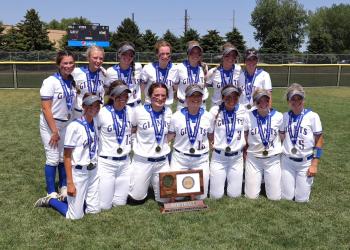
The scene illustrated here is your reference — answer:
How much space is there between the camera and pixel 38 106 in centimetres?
1395

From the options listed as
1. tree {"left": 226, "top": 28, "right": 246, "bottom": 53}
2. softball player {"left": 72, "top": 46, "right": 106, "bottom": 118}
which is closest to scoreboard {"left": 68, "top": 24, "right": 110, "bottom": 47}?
tree {"left": 226, "top": 28, "right": 246, "bottom": 53}

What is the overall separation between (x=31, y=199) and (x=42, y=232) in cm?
114

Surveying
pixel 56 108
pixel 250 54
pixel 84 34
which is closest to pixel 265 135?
pixel 250 54

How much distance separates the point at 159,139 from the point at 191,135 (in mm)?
420

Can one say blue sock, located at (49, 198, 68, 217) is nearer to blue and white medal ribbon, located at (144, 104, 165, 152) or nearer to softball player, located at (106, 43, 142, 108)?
blue and white medal ribbon, located at (144, 104, 165, 152)

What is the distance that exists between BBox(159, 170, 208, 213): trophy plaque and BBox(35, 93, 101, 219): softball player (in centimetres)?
86

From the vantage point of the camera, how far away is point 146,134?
511 centimetres

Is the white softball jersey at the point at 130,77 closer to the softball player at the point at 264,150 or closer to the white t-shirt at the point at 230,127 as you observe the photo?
the white t-shirt at the point at 230,127

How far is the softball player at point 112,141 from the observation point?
4914 millimetres

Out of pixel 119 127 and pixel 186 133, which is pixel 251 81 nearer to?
pixel 186 133

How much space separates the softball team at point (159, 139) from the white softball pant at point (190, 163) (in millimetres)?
13

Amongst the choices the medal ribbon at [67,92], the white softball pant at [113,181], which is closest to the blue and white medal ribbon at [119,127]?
the white softball pant at [113,181]

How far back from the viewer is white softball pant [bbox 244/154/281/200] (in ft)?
18.0

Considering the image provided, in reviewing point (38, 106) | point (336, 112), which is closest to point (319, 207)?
point (336, 112)
